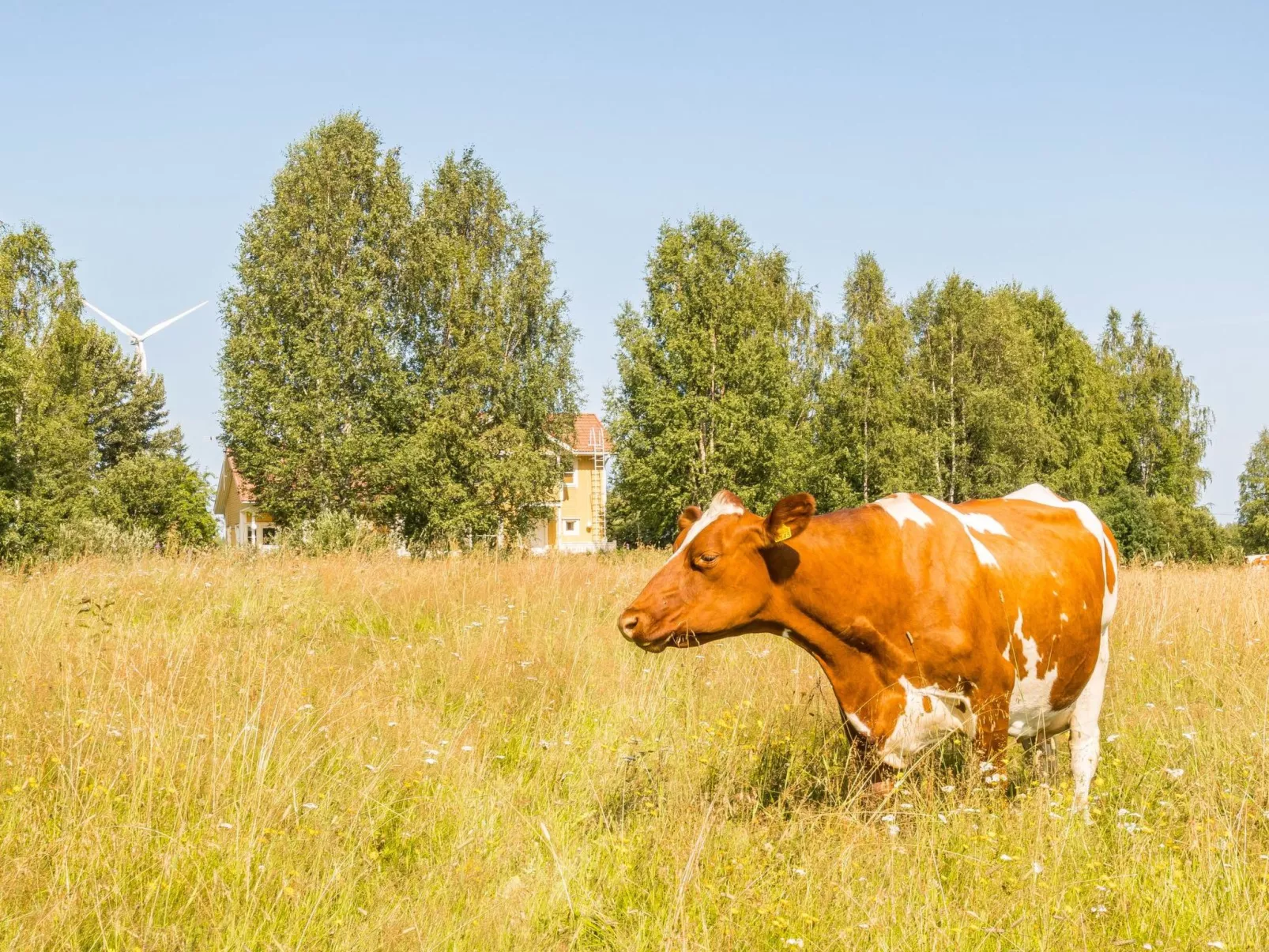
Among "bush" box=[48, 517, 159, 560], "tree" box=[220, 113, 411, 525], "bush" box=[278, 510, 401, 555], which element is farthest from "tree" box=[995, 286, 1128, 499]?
"bush" box=[48, 517, 159, 560]

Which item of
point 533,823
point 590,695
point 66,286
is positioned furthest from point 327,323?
point 533,823

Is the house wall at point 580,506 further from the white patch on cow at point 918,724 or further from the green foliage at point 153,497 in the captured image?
the white patch on cow at point 918,724

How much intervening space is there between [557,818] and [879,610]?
175cm

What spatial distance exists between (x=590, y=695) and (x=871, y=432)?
127ft

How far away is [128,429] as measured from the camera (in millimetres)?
56812

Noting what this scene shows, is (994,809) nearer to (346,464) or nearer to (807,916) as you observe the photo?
(807,916)

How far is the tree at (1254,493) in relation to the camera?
214 ft

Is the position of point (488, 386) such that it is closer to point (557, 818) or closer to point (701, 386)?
point (701, 386)

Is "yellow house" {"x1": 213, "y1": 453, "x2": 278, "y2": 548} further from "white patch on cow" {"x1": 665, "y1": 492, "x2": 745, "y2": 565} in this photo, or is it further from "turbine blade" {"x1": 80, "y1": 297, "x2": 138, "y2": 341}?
"white patch on cow" {"x1": 665, "y1": 492, "x2": 745, "y2": 565}

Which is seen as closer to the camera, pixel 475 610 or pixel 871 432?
pixel 475 610

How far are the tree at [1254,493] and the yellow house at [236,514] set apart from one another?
196 feet

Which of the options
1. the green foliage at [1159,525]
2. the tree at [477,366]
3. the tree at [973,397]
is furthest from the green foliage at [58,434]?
the green foliage at [1159,525]

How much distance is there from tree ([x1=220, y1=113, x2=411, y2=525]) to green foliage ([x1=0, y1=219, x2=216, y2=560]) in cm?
453

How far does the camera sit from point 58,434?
126 feet
